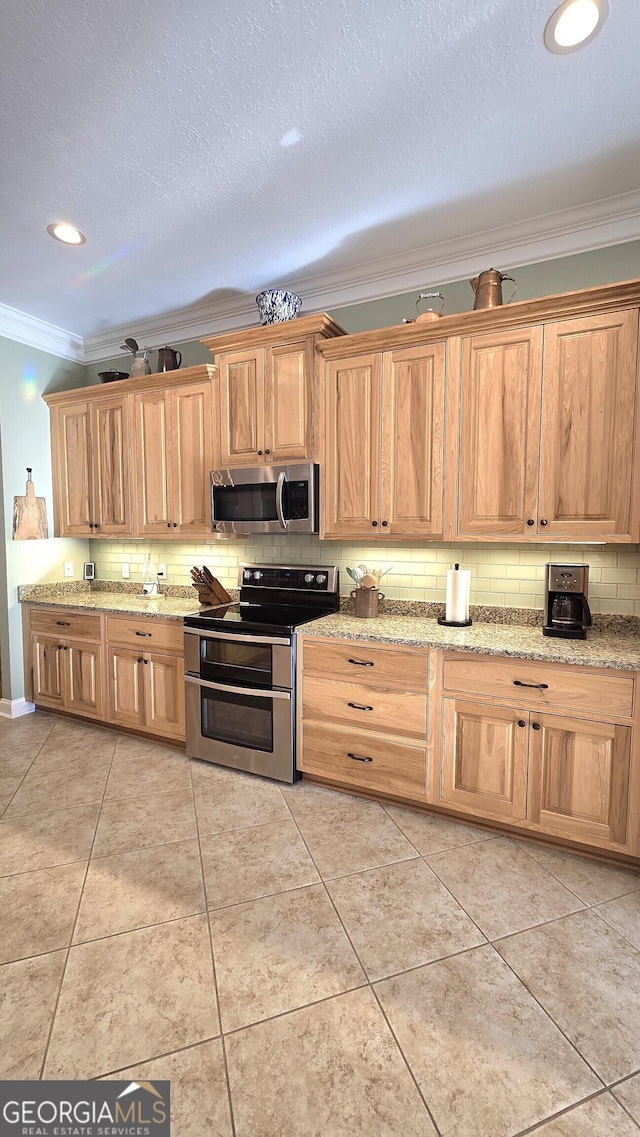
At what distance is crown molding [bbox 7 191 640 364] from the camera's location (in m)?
2.42

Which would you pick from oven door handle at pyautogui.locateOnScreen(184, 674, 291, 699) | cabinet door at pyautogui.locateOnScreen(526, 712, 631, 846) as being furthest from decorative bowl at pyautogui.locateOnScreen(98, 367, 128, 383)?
cabinet door at pyautogui.locateOnScreen(526, 712, 631, 846)

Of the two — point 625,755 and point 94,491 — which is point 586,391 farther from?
point 94,491

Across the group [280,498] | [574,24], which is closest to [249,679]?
[280,498]

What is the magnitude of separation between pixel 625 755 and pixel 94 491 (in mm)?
3704

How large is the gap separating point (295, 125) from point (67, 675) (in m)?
3.47

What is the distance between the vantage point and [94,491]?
12.4 feet

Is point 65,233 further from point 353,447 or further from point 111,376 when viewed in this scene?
point 353,447

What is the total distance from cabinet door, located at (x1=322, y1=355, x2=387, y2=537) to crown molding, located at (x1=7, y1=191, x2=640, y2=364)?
679 millimetres

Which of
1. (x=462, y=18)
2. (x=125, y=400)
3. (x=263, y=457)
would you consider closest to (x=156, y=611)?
(x=263, y=457)

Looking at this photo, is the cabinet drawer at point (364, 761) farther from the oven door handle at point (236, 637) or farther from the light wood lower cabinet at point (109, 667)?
the light wood lower cabinet at point (109, 667)

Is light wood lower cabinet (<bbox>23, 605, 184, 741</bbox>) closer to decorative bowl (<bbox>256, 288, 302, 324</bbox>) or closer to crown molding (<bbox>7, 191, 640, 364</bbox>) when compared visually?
decorative bowl (<bbox>256, 288, 302, 324</bbox>)

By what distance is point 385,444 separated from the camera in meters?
2.63

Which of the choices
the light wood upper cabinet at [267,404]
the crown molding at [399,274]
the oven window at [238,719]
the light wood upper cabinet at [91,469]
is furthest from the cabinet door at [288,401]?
the oven window at [238,719]

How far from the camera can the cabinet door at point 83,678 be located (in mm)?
3449
